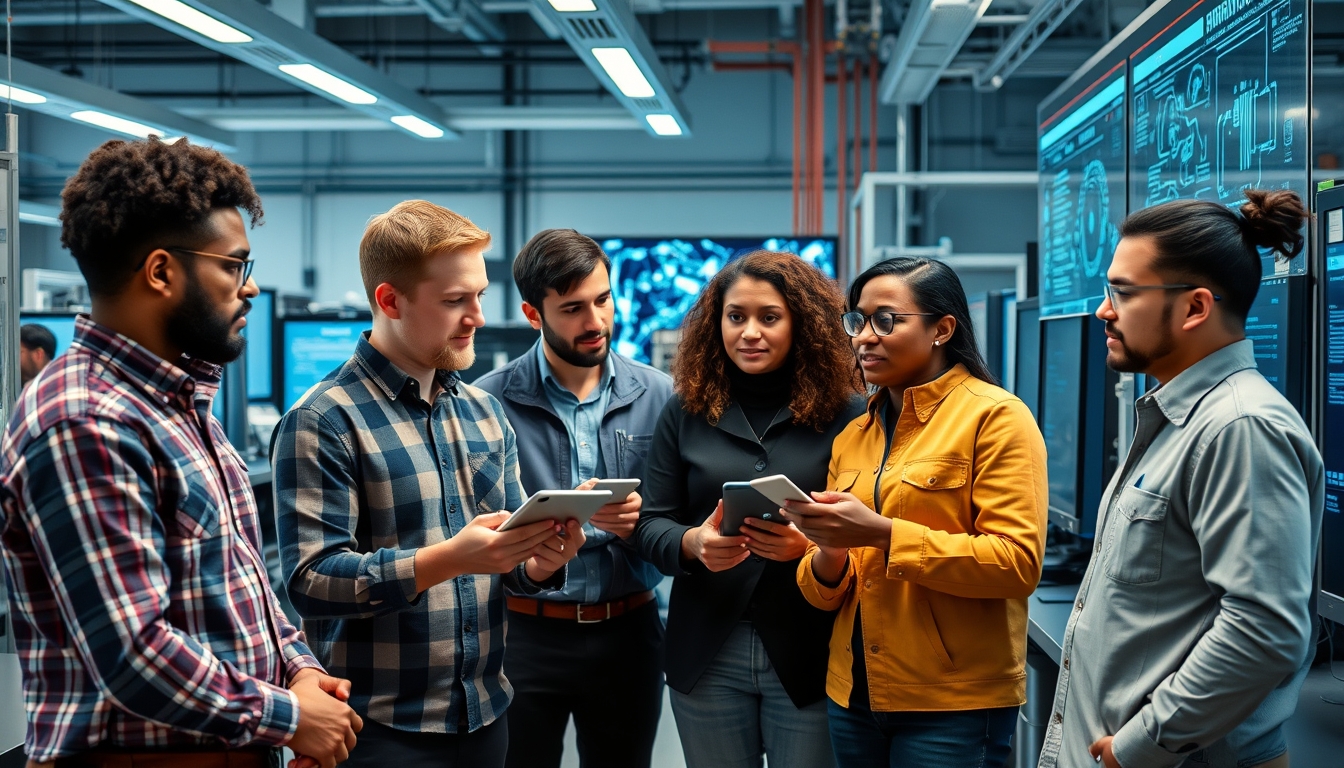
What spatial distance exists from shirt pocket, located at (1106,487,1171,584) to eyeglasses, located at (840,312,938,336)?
50cm

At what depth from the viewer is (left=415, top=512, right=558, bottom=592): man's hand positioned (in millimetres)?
1498

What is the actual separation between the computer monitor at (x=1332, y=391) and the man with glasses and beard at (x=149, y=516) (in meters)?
1.69

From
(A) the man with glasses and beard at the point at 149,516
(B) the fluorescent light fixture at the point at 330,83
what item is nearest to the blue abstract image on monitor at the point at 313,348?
(B) the fluorescent light fixture at the point at 330,83

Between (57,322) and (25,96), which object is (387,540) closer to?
(57,322)

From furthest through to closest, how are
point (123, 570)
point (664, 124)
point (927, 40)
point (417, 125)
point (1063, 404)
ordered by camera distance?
point (417, 125) < point (664, 124) < point (927, 40) < point (1063, 404) < point (123, 570)

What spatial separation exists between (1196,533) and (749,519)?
0.68 metres

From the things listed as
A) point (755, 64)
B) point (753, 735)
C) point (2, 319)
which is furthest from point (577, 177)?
point (753, 735)

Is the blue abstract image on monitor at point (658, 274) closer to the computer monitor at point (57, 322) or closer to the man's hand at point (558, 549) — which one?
the computer monitor at point (57, 322)

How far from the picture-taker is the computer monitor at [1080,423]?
2729 millimetres

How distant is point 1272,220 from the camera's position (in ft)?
4.60

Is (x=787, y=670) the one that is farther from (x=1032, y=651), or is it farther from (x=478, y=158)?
(x=478, y=158)

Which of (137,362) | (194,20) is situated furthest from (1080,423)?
(194,20)

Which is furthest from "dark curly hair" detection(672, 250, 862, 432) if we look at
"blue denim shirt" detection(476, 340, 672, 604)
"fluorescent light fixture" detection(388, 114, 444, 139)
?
"fluorescent light fixture" detection(388, 114, 444, 139)

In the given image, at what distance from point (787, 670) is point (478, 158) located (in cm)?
940
